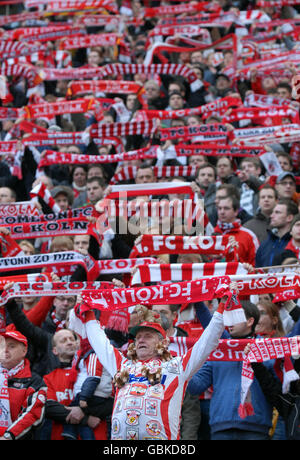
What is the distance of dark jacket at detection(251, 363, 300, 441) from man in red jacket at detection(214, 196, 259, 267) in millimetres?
2429

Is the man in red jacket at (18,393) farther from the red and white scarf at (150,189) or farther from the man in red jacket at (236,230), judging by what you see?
the red and white scarf at (150,189)

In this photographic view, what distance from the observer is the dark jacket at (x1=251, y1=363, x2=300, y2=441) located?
27.2ft

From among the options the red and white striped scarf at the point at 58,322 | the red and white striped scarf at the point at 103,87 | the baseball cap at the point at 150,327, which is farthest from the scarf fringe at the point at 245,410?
the red and white striped scarf at the point at 103,87

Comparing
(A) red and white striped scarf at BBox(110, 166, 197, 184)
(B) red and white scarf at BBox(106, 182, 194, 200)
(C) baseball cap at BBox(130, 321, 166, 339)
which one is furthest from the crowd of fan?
(C) baseball cap at BBox(130, 321, 166, 339)

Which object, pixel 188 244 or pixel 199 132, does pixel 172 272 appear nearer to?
pixel 188 244

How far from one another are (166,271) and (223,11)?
14404mm

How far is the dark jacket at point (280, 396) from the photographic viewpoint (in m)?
8.28

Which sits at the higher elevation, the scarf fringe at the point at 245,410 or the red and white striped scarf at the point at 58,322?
the red and white striped scarf at the point at 58,322

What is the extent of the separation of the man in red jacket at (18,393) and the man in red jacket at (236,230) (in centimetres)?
306

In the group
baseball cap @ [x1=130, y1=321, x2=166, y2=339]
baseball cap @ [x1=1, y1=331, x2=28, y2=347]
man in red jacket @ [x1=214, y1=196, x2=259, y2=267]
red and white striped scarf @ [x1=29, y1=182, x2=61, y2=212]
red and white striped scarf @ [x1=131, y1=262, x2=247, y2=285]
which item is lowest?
baseball cap @ [x1=1, y1=331, x2=28, y2=347]

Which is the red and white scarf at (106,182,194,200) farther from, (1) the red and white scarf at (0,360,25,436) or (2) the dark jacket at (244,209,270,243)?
(1) the red and white scarf at (0,360,25,436)

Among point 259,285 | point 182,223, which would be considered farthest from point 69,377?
point 182,223

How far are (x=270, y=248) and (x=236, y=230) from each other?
0.50 meters

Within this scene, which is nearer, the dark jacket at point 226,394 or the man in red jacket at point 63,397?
the dark jacket at point 226,394
